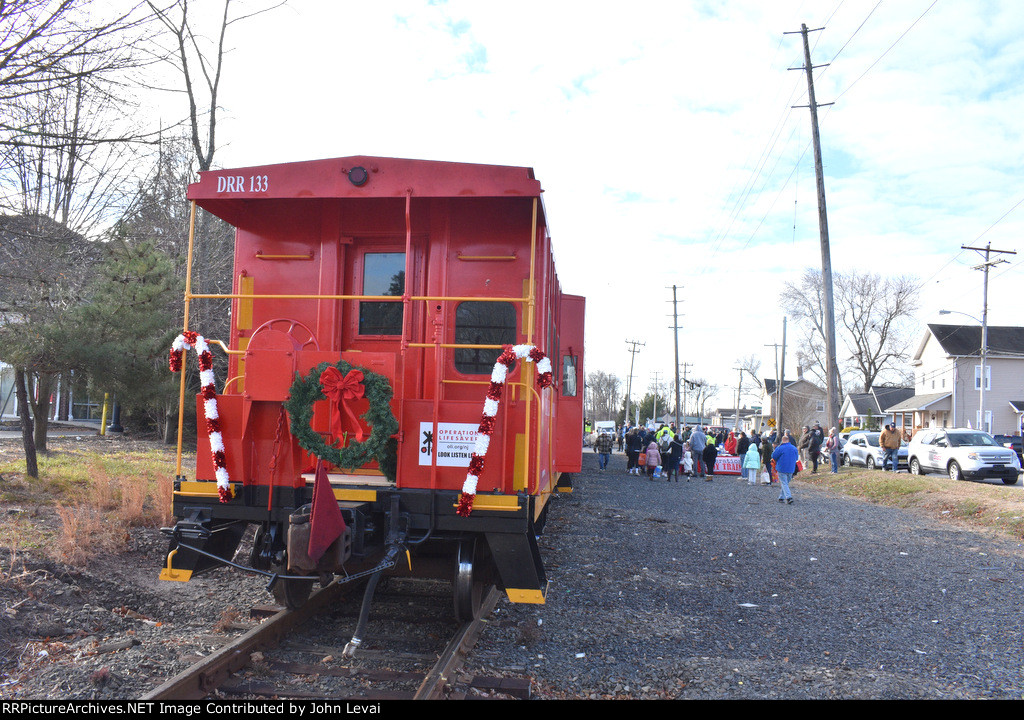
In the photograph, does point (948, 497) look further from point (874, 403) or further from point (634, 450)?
point (874, 403)

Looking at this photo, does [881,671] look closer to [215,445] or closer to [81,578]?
[215,445]

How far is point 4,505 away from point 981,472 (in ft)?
75.6

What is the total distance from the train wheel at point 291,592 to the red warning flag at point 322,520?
4.09 feet

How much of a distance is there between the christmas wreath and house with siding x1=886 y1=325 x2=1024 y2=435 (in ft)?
178

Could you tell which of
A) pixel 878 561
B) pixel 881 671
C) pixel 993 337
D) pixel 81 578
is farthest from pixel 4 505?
pixel 993 337

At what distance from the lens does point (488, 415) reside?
4621mm

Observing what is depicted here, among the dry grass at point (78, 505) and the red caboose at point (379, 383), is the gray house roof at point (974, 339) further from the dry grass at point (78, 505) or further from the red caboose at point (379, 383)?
the red caboose at point (379, 383)

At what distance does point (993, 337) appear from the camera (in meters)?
53.8

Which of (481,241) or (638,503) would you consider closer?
(481,241)

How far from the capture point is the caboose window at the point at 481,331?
5.73m

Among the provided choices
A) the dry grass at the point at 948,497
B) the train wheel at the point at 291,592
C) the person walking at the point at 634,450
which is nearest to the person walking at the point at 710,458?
the person walking at the point at 634,450

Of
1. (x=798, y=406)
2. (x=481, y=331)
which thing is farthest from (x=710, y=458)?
(x=798, y=406)

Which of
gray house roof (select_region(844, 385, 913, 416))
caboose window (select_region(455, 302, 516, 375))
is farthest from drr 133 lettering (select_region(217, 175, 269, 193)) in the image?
gray house roof (select_region(844, 385, 913, 416))

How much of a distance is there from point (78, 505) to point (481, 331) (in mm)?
6678
